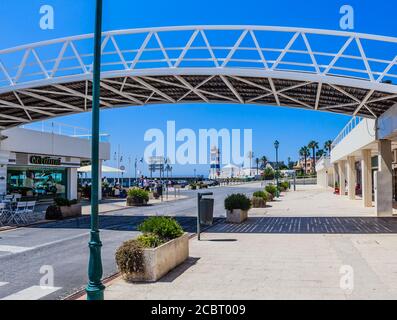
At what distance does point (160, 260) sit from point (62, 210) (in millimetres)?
15413

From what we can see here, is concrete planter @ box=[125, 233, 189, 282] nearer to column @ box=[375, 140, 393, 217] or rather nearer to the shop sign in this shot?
column @ box=[375, 140, 393, 217]

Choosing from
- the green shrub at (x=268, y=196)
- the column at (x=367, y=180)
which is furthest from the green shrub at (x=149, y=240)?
the green shrub at (x=268, y=196)

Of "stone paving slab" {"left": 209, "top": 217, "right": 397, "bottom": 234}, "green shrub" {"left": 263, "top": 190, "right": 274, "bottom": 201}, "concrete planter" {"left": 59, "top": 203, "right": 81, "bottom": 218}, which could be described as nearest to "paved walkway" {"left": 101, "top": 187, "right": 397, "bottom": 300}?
"stone paving slab" {"left": 209, "top": 217, "right": 397, "bottom": 234}

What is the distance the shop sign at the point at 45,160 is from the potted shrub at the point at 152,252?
24.5 m

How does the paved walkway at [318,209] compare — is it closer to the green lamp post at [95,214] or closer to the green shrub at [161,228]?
the green shrub at [161,228]

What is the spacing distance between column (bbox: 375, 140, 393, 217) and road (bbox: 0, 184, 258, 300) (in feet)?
30.2

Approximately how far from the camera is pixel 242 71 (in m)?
18.4

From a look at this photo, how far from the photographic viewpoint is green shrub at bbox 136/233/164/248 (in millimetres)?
9413

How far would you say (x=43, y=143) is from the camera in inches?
1296

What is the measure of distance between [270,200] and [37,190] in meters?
18.6

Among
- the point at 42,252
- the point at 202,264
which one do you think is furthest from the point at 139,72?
the point at 202,264

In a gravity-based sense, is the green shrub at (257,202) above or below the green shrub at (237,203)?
below

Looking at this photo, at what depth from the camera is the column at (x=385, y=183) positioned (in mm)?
22047
